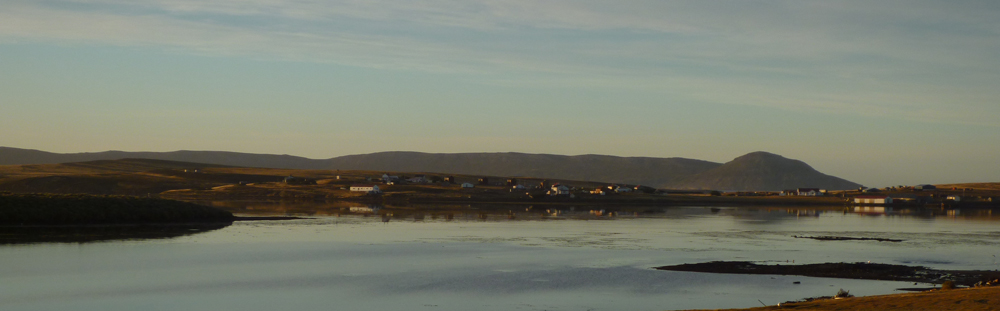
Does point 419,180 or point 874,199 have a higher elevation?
point 419,180

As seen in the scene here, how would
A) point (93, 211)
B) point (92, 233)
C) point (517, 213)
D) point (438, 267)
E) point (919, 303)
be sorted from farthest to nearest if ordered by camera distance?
point (517, 213), point (93, 211), point (92, 233), point (438, 267), point (919, 303)

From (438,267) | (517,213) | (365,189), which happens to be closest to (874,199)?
(517,213)

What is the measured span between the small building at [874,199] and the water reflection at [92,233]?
362 feet

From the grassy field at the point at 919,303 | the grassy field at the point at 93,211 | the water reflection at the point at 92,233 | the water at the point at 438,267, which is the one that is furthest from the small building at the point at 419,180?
the grassy field at the point at 919,303

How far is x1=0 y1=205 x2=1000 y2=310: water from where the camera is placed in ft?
90.0

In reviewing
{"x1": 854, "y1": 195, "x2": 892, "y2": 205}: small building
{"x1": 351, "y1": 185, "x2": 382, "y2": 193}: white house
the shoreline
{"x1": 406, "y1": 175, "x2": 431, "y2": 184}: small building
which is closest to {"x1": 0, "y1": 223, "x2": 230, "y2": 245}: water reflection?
the shoreline

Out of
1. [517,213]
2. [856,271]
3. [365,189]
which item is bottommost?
[856,271]

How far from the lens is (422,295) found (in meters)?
28.7

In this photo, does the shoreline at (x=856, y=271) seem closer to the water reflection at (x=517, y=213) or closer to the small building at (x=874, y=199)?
the water reflection at (x=517, y=213)

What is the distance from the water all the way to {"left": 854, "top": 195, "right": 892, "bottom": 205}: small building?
81.2m

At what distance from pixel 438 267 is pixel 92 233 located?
28.0 meters

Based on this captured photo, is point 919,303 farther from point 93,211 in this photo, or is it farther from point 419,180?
point 419,180

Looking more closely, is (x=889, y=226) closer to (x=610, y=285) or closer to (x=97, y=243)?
(x=610, y=285)

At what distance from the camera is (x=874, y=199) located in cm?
14075
